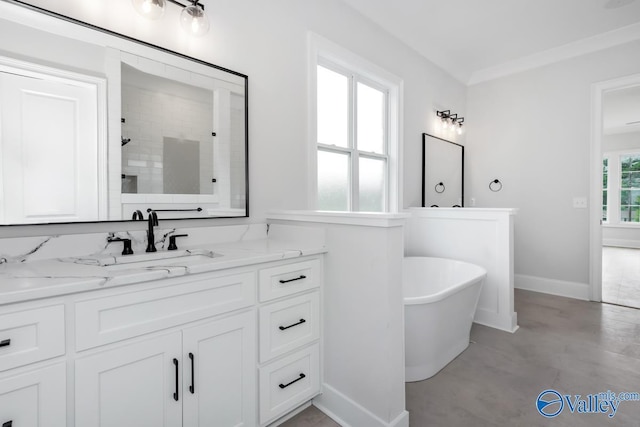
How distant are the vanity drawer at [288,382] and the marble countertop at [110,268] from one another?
20.3 inches

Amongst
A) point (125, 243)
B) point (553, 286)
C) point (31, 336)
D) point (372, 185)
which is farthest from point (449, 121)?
point (31, 336)

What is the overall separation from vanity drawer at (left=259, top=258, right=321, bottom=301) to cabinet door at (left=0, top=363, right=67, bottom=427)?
28.3 inches

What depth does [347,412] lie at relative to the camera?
1562 mm

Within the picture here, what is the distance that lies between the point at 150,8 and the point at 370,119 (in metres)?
2.08

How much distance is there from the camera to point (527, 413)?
1.63 metres

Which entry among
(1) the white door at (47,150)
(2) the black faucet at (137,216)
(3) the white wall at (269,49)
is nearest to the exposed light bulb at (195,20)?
(3) the white wall at (269,49)

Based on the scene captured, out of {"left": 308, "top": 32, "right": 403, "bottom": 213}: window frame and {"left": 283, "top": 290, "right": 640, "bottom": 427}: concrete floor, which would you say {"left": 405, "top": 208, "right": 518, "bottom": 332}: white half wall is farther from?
{"left": 308, "top": 32, "right": 403, "bottom": 213}: window frame

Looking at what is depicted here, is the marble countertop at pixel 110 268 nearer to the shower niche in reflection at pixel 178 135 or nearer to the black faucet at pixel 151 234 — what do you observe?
the black faucet at pixel 151 234

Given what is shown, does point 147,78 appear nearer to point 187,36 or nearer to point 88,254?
point 187,36

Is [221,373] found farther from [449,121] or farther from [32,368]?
[449,121]

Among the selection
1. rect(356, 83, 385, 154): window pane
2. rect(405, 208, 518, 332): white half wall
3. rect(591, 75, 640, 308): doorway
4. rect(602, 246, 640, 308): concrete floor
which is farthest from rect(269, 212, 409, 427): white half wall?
rect(602, 246, 640, 308): concrete floor

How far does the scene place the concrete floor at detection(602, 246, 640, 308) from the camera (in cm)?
348

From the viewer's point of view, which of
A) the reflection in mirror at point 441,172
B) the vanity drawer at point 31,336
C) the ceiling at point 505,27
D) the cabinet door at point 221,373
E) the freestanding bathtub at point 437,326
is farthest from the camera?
the reflection in mirror at point 441,172

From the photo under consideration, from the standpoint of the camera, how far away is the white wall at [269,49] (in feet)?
5.29
